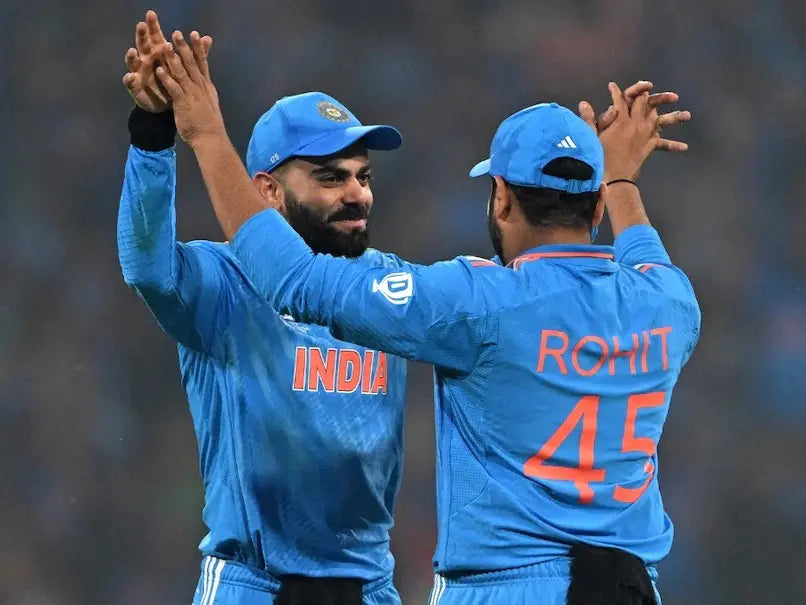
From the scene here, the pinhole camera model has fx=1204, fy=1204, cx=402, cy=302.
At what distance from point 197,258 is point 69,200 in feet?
11.4

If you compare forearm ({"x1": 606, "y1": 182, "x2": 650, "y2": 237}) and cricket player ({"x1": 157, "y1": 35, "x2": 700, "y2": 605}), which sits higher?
forearm ({"x1": 606, "y1": 182, "x2": 650, "y2": 237})

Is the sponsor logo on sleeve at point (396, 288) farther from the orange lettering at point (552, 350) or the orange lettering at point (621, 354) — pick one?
the orange lettering at point (621, 354)

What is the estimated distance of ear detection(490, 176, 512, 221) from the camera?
230cm

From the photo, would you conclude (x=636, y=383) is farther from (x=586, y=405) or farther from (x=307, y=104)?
(x=307, y=104)

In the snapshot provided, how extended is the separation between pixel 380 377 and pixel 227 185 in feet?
2.49

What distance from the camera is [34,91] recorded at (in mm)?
5977

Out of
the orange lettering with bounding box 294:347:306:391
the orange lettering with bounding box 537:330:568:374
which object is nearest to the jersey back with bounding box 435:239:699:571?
the orange lettering with bounding box 537:330:568:374

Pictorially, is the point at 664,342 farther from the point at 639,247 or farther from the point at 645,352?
the point at 639,247

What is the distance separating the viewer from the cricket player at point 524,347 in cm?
217

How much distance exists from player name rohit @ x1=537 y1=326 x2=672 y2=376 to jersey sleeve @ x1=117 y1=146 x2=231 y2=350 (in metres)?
0.86

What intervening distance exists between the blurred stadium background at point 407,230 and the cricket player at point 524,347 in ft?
11.8

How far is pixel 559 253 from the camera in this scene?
7.42 ft

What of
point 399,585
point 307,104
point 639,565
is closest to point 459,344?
point 639,565

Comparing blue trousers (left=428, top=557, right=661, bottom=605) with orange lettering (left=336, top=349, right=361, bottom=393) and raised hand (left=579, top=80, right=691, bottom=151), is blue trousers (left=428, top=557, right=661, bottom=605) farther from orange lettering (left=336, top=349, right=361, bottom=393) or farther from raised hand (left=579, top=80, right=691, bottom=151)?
raised hand (left=579, top=80, right=691, bottom=151)
